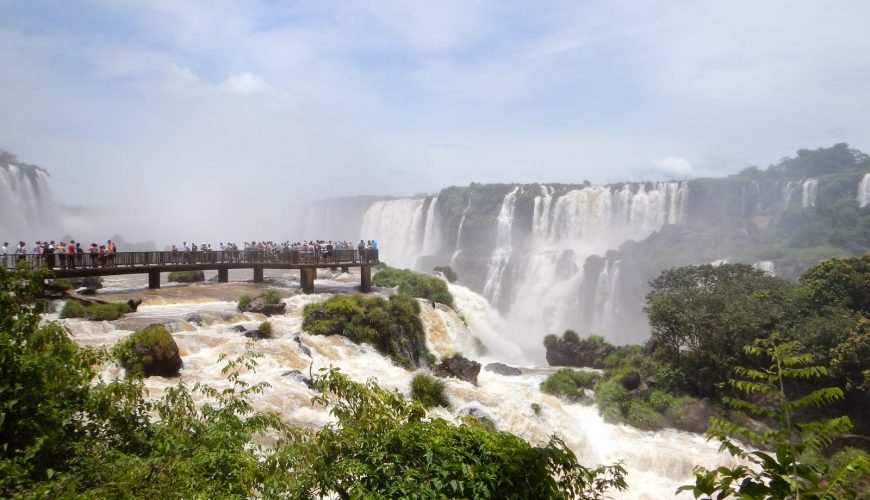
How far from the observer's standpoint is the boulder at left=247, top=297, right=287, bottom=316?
19.9 meters

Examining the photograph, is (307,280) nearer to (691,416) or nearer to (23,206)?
(691,416)

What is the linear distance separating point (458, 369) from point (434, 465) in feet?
47.7

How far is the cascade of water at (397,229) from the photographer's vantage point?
61.6 m

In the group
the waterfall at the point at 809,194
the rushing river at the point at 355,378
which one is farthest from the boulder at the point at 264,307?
the waterfall at the point at 809,194

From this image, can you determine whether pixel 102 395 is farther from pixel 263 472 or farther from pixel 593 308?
pixel 593 308

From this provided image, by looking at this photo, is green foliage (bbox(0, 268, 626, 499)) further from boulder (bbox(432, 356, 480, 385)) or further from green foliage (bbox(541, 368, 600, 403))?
green foliage (bbox(541, 368, 600, 403))

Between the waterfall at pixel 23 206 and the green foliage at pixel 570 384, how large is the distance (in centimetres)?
5211

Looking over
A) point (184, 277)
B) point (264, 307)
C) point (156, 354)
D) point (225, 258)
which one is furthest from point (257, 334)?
point (184, 277)

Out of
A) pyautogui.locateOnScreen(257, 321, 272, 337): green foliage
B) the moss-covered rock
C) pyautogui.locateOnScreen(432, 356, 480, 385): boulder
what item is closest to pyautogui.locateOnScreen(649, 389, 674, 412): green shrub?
pyautogui.locateOnScreen(432, 356, 480, 385): boulder

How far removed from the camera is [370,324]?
19422 millimetres

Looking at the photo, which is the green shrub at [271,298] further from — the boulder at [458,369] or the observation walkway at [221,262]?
the boulder at [458,369]

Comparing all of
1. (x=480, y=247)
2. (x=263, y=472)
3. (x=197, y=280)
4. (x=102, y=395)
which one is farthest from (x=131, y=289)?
(x=480, y=247)

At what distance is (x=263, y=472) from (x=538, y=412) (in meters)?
10.8

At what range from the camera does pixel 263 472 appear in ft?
15.8
